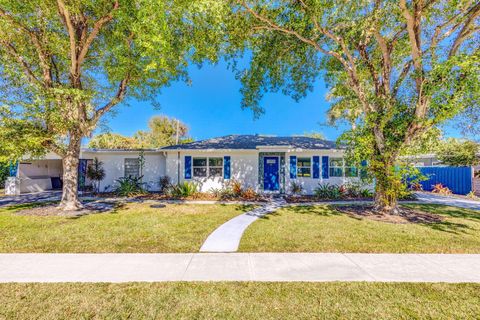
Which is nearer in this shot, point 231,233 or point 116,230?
point 231,233

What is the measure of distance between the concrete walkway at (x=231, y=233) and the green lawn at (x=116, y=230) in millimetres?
216

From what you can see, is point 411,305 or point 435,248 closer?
point 411,305

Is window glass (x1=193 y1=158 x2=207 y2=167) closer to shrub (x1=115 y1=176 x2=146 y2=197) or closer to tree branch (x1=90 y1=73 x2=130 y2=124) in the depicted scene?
shrub (x1=115 y1=176 x2=146 y2=197)

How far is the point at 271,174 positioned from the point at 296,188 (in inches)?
64.7

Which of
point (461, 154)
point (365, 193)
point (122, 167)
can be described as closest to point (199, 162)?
point (122, 167)

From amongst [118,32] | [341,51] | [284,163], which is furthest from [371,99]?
[118,32]

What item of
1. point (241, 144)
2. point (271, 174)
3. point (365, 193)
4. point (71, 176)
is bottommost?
point (365, 193)

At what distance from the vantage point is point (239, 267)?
12.8 feet

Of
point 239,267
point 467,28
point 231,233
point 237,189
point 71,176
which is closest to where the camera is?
point 239,267

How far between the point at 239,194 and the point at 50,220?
25.9 ft

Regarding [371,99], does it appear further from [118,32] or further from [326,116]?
[326,116]

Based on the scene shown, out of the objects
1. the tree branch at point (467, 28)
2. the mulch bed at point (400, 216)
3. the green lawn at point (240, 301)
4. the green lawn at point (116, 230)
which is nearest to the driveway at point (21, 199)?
the green lawn at point (116, 230)

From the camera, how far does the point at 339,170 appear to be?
13.2 m

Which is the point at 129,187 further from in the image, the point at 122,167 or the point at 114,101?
the point at 114,101
